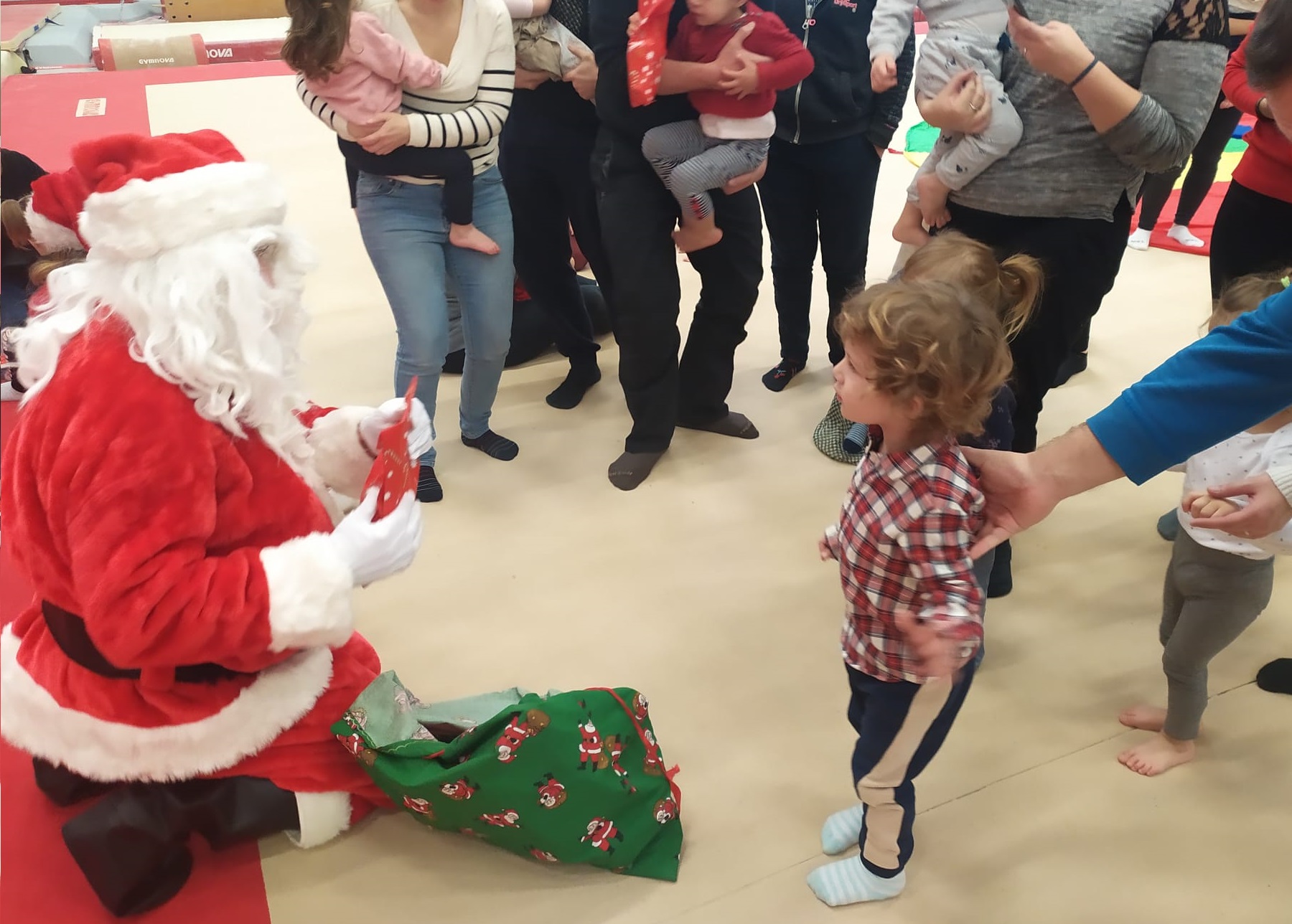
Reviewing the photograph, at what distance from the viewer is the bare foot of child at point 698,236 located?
93.3 inches

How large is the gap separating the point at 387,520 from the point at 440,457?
1396 mm

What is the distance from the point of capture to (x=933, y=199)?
2.03 metres

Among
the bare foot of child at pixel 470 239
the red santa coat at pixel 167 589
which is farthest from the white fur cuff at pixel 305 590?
the bare foot of child at pixel 470 239

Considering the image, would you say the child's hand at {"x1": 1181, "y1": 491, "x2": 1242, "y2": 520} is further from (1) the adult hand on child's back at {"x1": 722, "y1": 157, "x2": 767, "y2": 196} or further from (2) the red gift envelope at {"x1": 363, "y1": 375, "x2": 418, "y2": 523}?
(1) the adult hand on child's back at {"x1": 722, "y1": 157, "x2": 767, "y2": 196}

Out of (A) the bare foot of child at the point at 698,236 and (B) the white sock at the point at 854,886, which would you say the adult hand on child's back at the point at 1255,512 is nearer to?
(B) the white sock at the point at 854,886

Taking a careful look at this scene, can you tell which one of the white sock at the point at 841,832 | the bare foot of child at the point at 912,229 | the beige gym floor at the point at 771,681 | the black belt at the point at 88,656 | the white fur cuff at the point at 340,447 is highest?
the bare foot of child at the point at 912,229

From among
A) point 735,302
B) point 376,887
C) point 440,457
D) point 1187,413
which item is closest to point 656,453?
point 735,302

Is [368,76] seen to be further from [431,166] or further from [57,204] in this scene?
[57,204]

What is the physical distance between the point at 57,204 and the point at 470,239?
1135 millimetres

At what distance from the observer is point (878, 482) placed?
1.26 meters

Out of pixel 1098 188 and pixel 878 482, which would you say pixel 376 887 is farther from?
pixel 1098 188

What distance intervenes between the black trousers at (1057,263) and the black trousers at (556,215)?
0.99 meters

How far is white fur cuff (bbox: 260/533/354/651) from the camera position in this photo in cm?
128

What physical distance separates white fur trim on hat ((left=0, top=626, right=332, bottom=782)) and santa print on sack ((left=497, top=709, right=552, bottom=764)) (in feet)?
1.18
